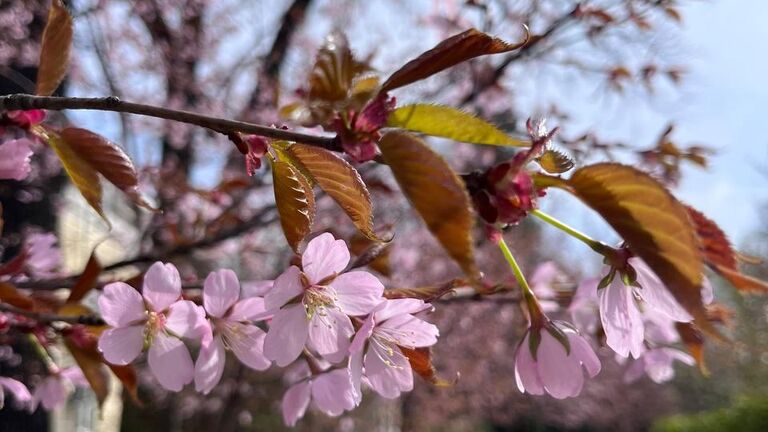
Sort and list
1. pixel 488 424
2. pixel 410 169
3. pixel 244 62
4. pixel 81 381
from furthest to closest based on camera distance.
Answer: pixel 488 424 → pixel 244 62 → pixel 81 381 → pixel 410 169

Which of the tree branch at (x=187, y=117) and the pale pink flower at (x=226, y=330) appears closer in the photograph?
the tree branch at (x=187, y=117)

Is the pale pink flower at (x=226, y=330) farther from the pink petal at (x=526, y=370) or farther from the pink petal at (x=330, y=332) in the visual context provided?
the pink petal at (x=526, y=370)

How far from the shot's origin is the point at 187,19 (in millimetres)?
3414

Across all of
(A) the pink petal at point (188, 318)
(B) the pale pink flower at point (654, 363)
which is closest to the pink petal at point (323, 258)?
(A) the pink petal at point (188, 318)

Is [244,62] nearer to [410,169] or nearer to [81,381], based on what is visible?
[81,381]

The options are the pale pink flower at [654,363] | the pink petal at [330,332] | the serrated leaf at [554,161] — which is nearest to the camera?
the serrated leaf at [554,161]

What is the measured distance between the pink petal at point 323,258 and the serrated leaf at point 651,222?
0.65 ft

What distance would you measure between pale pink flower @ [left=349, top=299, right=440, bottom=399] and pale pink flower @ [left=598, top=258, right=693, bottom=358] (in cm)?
13

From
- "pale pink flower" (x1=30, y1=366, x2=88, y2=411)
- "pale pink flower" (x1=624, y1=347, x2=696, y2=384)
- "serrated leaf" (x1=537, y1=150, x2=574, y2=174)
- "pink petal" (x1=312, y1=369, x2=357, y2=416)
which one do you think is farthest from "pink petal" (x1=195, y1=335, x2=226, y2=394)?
"pale pink flower" (x1=624, y1=347, x2=696, y2=384)

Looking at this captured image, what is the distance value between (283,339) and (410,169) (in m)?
0.22

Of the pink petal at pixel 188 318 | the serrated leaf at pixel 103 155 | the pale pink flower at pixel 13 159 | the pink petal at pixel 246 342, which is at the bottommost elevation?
the pink petal at pixel 246 342

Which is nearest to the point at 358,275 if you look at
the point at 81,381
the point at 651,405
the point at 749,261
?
the point at 749,261

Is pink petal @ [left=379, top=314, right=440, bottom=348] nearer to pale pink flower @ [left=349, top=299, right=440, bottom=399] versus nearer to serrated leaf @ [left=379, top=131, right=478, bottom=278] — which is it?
pale pink flower @ [left=349, top=299, right=440, bottom=399]

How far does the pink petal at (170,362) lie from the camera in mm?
583
